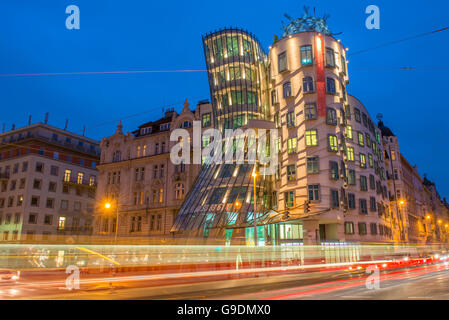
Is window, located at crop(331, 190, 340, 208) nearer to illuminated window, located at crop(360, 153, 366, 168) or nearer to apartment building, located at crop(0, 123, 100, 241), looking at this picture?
illuminated window, located at crop(360, 153, 366, 168)

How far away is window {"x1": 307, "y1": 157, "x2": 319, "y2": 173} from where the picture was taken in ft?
127

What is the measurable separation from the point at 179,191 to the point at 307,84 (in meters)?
26.4

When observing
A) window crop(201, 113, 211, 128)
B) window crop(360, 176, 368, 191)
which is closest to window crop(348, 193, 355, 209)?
window crop(360, 176, 368, 191)

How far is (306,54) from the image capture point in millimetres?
42250

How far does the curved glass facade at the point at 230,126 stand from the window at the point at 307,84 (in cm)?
959

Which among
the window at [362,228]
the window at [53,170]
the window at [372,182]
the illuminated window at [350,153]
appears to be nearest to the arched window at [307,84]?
the illuminated window at [350,153]

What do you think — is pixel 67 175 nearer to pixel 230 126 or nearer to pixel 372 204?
pixel 230 126

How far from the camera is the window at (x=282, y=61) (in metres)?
43.6

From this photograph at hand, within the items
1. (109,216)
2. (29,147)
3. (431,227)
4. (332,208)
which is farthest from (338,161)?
(431,227)

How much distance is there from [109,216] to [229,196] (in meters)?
29.6

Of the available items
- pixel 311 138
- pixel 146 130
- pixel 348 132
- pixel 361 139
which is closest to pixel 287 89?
pixel 311 138

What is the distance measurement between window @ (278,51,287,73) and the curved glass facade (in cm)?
720

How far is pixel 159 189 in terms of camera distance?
59062 mm
